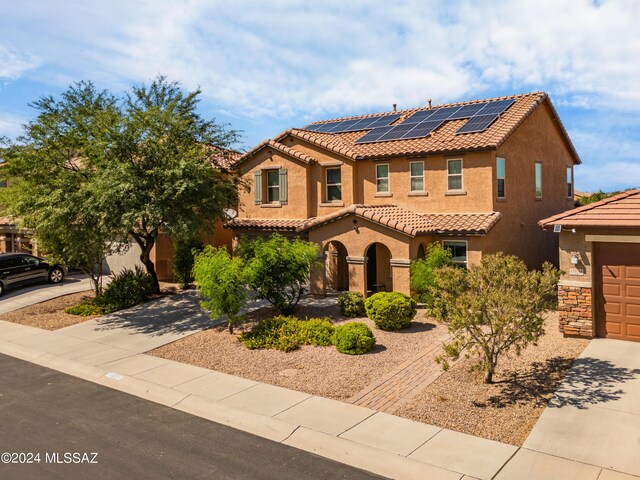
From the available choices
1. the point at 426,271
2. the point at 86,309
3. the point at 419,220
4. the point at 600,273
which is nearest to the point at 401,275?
the point at 426,271

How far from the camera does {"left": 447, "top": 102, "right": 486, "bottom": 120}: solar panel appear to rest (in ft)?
75.3

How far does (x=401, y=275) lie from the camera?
18328 mm

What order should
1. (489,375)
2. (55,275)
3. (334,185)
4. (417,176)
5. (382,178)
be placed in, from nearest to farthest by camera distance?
(489,375) < (417,176) < (382,178) < (334,185) < (55,275)

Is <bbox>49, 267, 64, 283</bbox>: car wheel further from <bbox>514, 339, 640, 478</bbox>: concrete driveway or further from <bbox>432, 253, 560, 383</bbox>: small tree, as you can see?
<bbox>514, 339, 640, 478</bbox>: concrete driveway

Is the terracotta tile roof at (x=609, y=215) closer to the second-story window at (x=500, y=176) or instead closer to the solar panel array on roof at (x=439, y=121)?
the second-story window at (x=500, y=176)

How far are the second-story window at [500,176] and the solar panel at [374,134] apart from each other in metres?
5.51

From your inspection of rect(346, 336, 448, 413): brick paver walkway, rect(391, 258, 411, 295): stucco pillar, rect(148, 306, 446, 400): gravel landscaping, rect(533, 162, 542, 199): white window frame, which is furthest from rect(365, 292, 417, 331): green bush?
rect(533, 162, 542, 199): white window frame

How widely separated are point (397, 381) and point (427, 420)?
2.06m

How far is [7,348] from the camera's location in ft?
50.1

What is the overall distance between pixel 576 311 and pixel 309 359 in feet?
23.2

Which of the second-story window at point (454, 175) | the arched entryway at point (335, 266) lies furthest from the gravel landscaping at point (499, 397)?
the arched entryway at point (335, 266)

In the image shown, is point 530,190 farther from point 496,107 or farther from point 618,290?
point 618,290

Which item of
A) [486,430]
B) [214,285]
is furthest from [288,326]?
[486,430]

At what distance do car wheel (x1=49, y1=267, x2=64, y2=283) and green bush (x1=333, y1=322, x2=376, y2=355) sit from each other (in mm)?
18912
